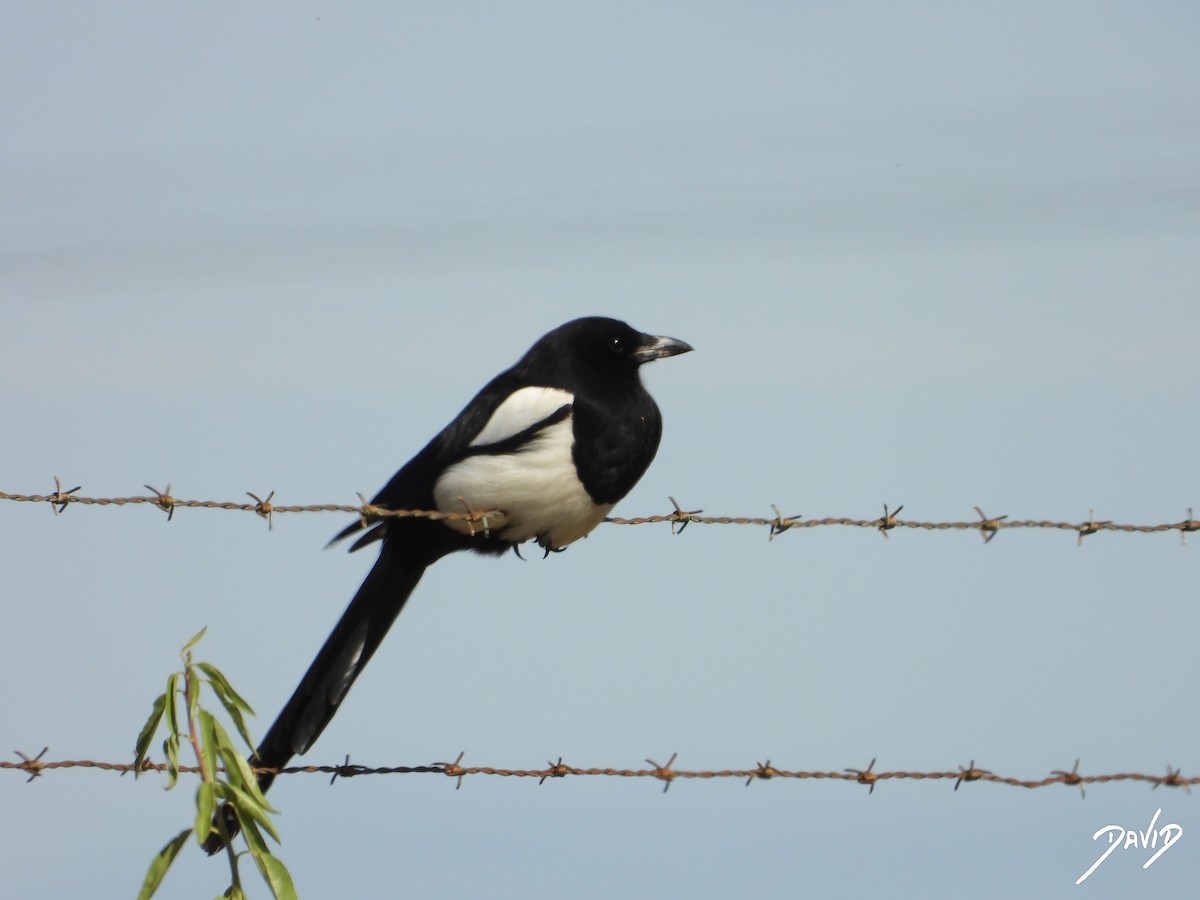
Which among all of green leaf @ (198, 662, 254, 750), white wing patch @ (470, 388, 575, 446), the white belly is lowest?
green leaf @ (198, 662, 254, 750)

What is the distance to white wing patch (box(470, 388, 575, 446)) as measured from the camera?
479 cm

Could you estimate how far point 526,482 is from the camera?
4711 mm

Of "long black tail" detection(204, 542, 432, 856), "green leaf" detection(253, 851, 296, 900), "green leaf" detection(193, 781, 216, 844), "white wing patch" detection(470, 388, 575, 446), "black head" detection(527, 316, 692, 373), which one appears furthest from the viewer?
"black head" detection(527, 316, 692, 373)

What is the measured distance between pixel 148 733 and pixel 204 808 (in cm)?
26

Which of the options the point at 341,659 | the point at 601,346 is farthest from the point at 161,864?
the point at 601,346

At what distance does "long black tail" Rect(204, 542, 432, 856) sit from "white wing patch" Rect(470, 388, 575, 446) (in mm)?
498

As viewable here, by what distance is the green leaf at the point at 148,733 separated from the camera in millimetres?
3256

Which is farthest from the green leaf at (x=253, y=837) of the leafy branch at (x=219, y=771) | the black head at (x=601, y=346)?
the black head at (x=601, y=346)

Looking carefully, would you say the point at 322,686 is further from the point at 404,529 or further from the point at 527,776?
the point at 527,776

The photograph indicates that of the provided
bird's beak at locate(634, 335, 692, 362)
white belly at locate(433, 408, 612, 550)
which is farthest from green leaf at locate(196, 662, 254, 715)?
bird's beak at locate(634, 335, 692, 362)

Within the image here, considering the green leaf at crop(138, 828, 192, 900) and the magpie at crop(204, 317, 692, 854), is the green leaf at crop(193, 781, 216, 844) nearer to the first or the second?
the green leaf at crop(138, 828, 192, 900)

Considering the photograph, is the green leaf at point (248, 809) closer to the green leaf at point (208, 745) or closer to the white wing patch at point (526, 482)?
the green leaf at point (208, 745)

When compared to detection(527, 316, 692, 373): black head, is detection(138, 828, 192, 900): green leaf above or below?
below

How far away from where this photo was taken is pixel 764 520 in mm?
4184
